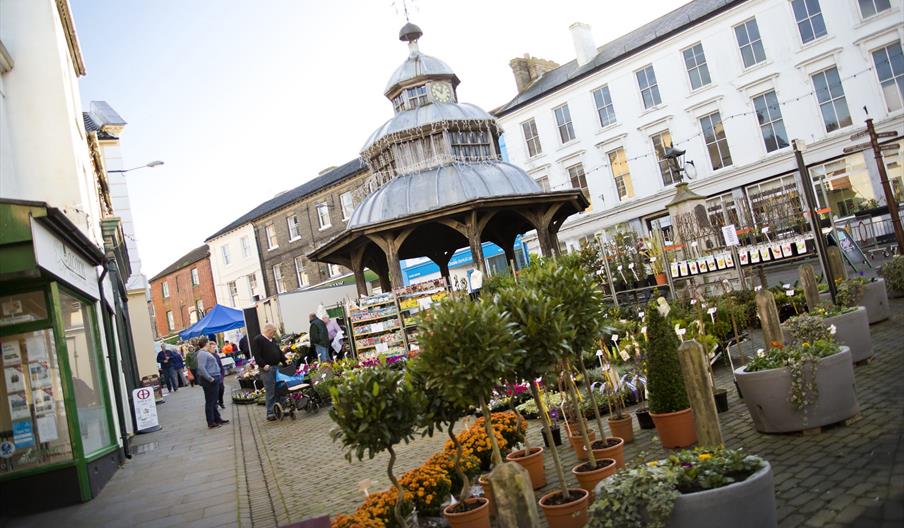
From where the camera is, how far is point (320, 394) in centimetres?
1521

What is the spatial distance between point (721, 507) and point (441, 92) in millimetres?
20021

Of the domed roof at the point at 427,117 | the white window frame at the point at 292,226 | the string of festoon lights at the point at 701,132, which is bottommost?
the string of festoon lights at the point at 701,132

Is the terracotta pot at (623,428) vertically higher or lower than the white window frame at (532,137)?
lower

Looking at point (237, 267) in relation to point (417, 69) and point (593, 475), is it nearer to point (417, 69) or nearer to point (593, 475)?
point (417, 69)

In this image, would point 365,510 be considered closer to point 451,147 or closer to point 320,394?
point 320,394

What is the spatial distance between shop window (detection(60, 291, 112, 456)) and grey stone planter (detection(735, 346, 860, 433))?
8.58 metres

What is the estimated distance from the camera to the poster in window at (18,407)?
348 inches

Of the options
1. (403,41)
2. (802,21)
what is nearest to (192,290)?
(403,41)

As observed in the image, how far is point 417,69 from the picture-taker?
73.5 ft

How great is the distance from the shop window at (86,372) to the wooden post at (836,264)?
13.1m

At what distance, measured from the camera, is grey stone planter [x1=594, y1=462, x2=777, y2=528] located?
378 centimetres

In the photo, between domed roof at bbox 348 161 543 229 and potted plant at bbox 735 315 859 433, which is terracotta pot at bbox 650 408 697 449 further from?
domed roof at bbox 348 161 543 229

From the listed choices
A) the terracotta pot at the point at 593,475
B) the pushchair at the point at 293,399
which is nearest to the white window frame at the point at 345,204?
the pushchair at the point at 293,399

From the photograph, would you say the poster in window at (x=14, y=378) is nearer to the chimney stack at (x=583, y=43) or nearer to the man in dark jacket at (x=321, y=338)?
the man in dark jacket at (x=321, y=338)
